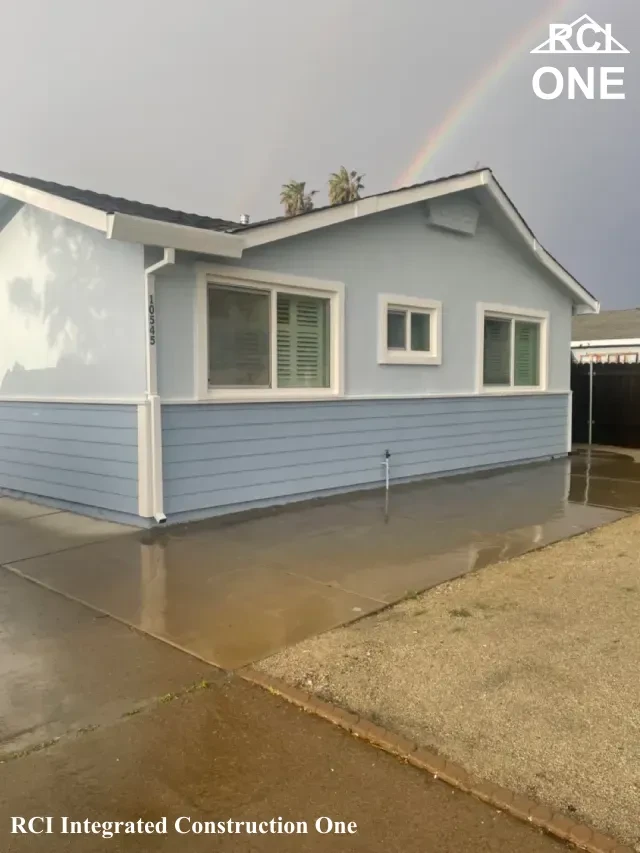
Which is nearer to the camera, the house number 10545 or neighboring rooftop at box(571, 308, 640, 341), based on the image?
the house number 10545

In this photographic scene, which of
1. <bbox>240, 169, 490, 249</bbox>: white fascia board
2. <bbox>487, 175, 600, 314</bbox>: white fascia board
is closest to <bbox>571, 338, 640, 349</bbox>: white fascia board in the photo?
<bbox>487, 175, 600, 314</bbox>: white fascia board

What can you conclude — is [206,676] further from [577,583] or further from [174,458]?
[174,458]

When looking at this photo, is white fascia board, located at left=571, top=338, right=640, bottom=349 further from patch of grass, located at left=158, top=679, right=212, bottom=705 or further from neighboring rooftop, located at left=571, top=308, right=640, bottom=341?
patch of grass, located at left=158, top=679, right=212, bottom=705

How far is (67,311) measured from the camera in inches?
328

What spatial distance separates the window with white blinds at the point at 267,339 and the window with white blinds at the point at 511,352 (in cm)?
383

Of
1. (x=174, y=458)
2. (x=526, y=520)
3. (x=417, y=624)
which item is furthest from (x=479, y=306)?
(x=417, y=624)

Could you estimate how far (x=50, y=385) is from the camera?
8.70 metres

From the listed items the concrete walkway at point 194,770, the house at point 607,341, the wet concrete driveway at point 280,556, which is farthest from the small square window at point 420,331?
the house at point 607,341

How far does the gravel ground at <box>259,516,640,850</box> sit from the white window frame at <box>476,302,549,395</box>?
6268 millimetres

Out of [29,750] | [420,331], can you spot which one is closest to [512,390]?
[420,331]

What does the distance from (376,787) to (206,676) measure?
1.34 m

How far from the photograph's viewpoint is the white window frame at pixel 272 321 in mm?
7695

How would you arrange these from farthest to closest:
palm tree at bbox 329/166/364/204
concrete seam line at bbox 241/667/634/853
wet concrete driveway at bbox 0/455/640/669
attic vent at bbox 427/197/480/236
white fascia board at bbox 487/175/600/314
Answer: palm tree at bbox 329/166/364/204, white fascia board at bbox 487/175/600/314, attic vent at bbox 427/197/480/236, wet concrete driveway at bbox 0/455/640/669, concrete seam line at bbox 241/667/634/853

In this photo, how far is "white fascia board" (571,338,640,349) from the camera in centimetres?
1955
